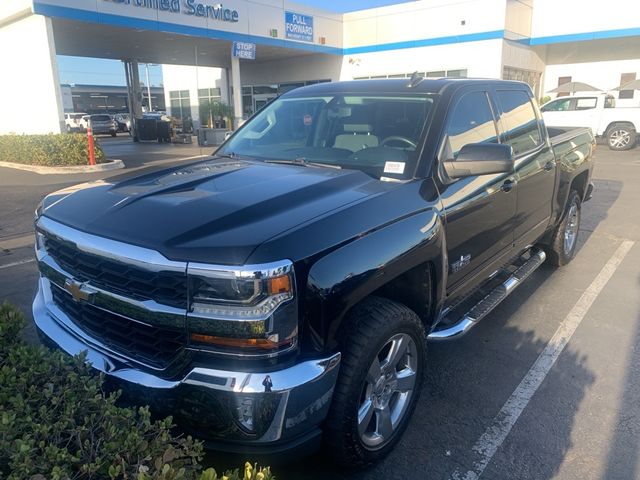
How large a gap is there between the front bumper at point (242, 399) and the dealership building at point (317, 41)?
15760 mm

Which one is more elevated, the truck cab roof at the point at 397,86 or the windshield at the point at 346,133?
the truck cab roof at the point at 397,86

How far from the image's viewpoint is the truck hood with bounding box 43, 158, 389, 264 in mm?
2113

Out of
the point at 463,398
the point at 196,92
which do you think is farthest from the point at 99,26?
the point at 463,398

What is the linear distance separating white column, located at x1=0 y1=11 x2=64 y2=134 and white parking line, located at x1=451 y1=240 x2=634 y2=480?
1545 cm

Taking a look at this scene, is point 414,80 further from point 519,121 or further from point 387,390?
point 387,390

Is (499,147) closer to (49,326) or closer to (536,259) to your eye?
(536,259)

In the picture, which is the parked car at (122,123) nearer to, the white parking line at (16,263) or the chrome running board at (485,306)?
the white parking line at (16,263)

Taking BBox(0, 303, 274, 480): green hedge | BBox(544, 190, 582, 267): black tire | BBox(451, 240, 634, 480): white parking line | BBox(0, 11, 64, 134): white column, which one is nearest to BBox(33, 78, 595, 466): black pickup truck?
BBox(0, 303, 274, 480): green hedge

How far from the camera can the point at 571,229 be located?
598 centimetres

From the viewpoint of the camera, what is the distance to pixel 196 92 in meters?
35.5

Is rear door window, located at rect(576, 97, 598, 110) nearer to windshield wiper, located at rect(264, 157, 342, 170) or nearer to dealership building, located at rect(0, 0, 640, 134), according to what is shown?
dealership building, located at rect(0, 0, 640, 134)

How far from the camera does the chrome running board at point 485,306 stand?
321cm

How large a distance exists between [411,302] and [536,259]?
2.32 meters

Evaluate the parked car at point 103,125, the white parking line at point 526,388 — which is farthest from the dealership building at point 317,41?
the white parking line at point 526,388
